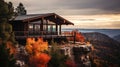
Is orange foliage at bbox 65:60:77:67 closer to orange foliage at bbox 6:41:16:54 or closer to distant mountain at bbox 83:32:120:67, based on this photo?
orange foliage at bbox 6:41:16:54

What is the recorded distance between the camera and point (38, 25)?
53.2m

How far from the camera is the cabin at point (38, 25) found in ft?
162

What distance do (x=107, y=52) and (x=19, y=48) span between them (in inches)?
4752

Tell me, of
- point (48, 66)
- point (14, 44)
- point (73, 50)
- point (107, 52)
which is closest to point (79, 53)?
point (73, 50)

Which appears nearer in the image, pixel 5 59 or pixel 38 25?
pixel 5 59

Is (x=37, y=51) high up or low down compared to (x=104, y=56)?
up

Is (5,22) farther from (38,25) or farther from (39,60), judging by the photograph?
(38,25)

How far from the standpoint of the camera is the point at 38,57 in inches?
1887

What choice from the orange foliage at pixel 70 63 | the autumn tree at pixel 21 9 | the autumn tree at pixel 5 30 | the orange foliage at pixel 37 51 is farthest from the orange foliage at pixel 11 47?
the autumn tree at pixel 21 9

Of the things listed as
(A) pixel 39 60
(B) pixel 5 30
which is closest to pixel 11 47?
(B) pixel 5 30

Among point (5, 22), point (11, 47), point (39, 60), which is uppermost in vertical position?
point (5, 22)

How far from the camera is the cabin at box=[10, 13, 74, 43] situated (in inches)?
1944

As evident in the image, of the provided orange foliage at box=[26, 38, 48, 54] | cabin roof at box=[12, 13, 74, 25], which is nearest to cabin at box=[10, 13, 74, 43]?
cabin roof at box=[12, 13, 74, 25]

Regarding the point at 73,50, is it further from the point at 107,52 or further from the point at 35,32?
the point at 107,52
